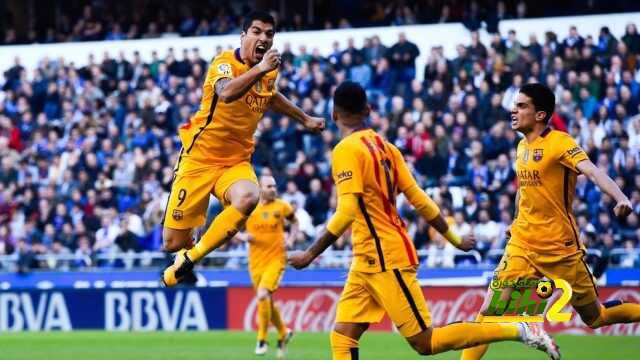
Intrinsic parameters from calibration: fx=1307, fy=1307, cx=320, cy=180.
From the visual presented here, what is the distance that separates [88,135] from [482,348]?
20304 mm

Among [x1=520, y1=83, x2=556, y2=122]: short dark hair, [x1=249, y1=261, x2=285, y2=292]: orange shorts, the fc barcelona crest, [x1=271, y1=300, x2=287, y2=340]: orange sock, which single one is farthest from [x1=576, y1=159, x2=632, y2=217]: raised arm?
[x1=249, y1=261, x2=285, y2=292]: orange shorts

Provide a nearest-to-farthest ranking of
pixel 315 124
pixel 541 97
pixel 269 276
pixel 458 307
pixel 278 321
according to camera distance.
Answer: pixel 541 97, pixel 315 124, pixel 278 321, pixel 269 276, pixel 458 307

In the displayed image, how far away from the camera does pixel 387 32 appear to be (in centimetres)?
2983

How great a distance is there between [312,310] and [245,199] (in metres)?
12.2

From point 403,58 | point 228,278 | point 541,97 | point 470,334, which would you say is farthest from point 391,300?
point 403,58

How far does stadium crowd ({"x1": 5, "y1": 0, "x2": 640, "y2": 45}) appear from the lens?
29.3 metres

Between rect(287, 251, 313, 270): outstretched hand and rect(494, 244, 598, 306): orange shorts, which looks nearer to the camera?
rect(287, 251, 313, 270): outstretched hand

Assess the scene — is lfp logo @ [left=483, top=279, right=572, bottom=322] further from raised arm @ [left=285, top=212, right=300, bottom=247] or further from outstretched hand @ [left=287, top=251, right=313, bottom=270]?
raised arm @ [left=285, top=212, right=300, bottom=247]

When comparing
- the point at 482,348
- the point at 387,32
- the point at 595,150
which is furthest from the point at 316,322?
the point at 482,348

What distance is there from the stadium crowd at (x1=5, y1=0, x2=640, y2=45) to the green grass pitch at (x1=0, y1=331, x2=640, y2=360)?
30.7ft

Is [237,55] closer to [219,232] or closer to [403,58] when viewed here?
[219,232]

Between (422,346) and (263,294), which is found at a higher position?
(422,346)

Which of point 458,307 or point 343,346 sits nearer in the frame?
point 343,346

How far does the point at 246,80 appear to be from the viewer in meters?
11.6
